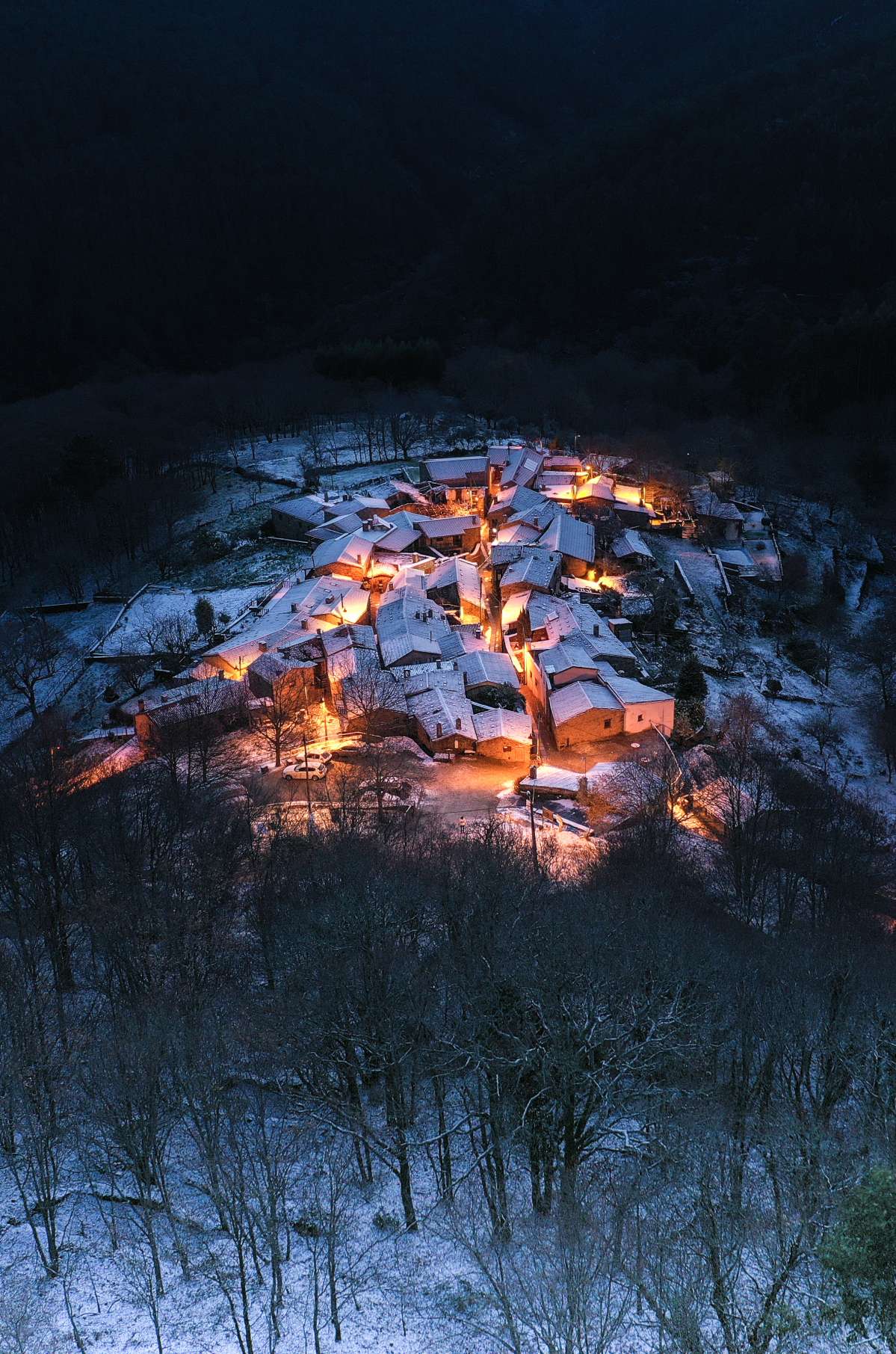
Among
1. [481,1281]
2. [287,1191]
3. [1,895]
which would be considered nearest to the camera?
[481,1281]

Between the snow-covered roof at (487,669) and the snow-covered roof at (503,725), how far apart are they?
274 centimetres

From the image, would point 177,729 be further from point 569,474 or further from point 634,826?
point 569,474

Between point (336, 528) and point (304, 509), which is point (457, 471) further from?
point (336, 528)

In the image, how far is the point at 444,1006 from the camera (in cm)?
1706

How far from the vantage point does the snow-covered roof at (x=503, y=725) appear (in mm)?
36625

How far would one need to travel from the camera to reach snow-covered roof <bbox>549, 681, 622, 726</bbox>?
37656 millimetres

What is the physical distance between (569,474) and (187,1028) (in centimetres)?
5952

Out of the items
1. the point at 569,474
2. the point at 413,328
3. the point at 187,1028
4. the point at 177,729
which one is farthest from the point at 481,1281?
the point at 413,328

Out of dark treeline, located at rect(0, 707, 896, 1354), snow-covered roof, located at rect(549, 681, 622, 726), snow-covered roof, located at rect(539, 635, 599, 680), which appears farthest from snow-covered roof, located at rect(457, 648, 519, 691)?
dark treeline, located at rect(0, 707, 896, 1354)

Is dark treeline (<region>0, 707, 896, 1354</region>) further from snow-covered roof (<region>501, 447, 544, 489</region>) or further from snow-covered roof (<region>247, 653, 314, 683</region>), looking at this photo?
snow-covered roof (<region>501, 447, 544, 489</region>)

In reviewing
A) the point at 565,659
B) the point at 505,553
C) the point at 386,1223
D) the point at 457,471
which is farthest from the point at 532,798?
the point at 457,471

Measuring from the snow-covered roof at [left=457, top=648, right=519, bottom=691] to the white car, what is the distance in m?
8.78

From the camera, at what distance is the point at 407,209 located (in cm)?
15450

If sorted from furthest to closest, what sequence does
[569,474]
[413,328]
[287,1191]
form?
[413,328] → [569,474] → [287,1191]
